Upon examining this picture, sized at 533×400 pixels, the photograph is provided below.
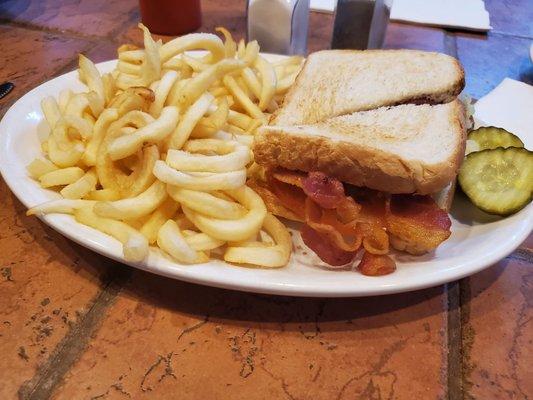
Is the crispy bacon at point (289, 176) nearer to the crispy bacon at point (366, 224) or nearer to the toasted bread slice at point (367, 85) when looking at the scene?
the crispy bacon at point (366, 224)

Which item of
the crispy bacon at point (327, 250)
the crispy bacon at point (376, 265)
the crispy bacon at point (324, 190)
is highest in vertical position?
the crispy bacon at point (324, 190)

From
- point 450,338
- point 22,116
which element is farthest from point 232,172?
point 22,116

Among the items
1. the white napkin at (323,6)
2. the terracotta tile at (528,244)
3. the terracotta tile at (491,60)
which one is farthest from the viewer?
the white napkin at (323,6)

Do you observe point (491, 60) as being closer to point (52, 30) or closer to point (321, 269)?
point (321, 269)

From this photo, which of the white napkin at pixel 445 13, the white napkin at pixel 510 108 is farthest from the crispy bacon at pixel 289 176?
the white napkin at pixel 445 13

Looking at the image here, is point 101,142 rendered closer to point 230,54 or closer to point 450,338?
point 230,54

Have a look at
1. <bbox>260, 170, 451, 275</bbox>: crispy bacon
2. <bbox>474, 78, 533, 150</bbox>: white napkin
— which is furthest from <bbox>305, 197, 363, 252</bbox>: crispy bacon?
<bbox>474, 78, 533, 150</bbox>: white napkin

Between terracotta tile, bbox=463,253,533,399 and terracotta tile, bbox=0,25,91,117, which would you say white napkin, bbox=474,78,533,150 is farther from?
terracotta tile, bbox=0,25,91,117
